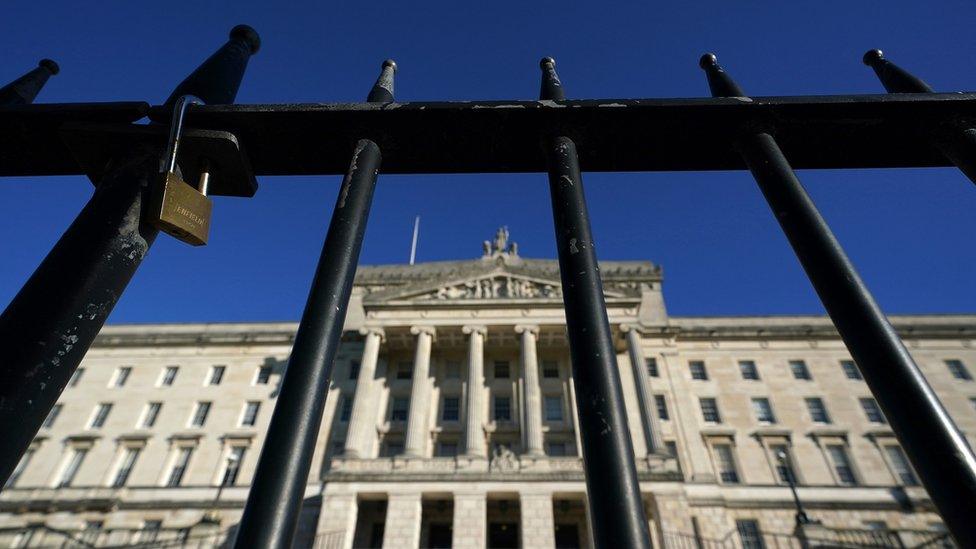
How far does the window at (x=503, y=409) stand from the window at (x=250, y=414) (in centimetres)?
1955

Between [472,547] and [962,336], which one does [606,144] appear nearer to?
[472,547]

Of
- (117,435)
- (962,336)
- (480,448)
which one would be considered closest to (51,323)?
(480,448)

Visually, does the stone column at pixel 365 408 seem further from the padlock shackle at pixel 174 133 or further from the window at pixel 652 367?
the padlock shackle at pixel 174 133

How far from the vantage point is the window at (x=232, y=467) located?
36.8 m

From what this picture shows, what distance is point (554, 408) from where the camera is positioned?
3878 cm

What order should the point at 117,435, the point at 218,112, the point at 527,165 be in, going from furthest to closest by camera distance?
the point at 117,435
the point at 527,165
the point at 218,112

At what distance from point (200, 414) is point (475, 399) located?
78.6 ft

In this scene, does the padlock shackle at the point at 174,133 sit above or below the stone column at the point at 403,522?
below

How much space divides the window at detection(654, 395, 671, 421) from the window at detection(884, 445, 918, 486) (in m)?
15.4

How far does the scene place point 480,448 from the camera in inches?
1286

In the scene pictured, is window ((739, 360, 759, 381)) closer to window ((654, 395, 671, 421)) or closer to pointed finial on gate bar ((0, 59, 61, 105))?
window ((654, 395, 671, 421))

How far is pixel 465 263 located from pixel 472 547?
2817cm

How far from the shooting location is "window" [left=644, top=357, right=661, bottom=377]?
133 ft

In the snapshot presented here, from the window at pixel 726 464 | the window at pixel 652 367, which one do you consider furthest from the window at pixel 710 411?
the window at pixel 652 367
